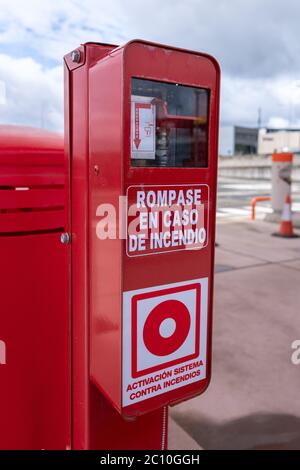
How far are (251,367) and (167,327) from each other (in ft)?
6.60

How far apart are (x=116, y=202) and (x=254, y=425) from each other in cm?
188

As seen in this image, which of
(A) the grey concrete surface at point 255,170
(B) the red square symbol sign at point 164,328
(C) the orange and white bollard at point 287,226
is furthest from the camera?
(A) the grey concrete surface at point 255,170

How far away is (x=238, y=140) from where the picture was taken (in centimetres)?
8675

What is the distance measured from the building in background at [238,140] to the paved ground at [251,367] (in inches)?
3101

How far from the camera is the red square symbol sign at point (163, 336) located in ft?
4.83

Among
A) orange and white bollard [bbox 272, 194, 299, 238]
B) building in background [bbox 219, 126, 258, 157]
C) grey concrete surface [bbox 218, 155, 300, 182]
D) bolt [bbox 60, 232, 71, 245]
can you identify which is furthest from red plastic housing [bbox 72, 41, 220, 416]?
building in background [bbox 219, 126, 258, 157]

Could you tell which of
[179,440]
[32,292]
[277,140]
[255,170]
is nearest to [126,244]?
[32,292]

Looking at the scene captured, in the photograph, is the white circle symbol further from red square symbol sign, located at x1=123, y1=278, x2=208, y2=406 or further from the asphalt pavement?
the asphalt pavement

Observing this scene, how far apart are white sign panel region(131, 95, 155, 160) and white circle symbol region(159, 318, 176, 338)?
0.55 meters

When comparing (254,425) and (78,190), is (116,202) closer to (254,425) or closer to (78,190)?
(78,190)

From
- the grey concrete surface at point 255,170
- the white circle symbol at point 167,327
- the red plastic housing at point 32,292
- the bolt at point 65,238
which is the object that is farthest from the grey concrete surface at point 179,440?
the grey concrete surface at point 255,170

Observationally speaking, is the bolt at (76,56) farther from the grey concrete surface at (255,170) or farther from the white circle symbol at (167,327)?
the grey concrete surface at (255,170)

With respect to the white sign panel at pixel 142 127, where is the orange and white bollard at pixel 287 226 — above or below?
below
